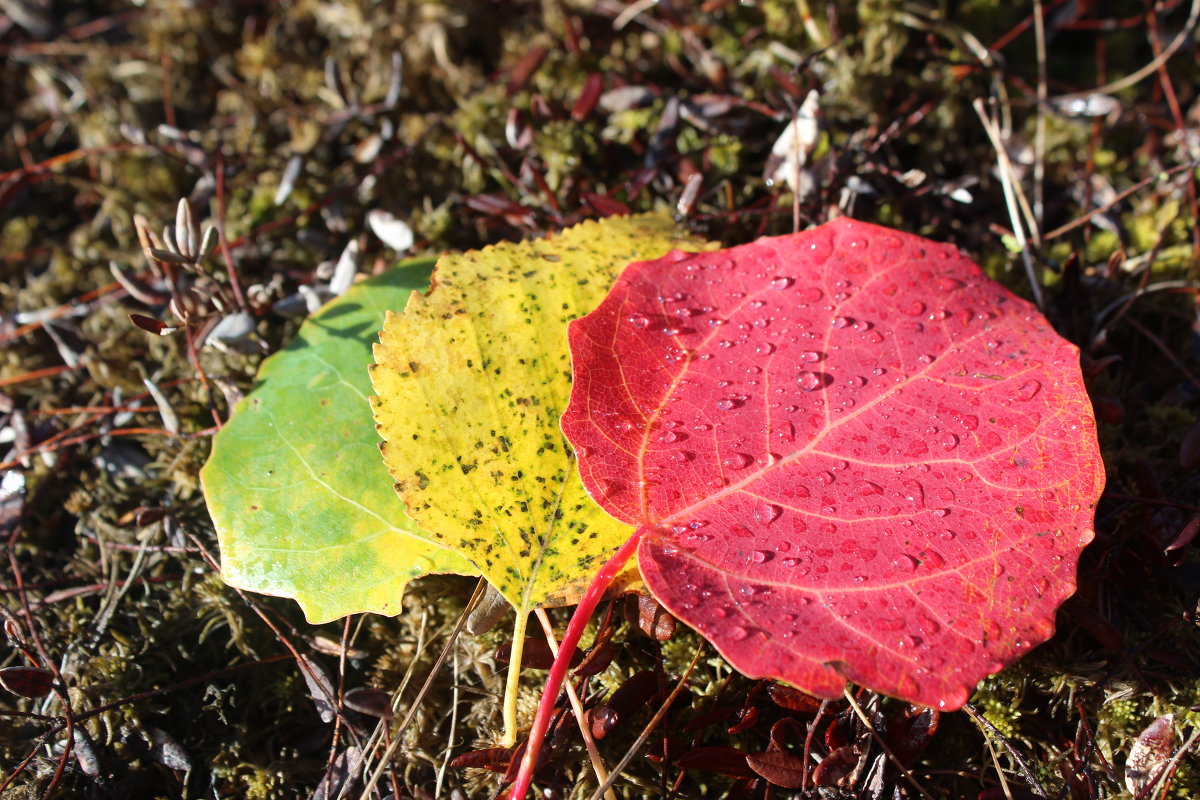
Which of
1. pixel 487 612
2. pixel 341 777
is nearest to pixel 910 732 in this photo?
pixel 487 612

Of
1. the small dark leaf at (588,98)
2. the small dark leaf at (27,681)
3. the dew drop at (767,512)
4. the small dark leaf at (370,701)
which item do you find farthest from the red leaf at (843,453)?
the small dark leaf at (27,681)

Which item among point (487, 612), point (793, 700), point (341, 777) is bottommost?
point (341, 777)

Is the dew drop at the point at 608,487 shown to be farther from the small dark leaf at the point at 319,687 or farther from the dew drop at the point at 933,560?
the small dark leaf at the point at 319,687

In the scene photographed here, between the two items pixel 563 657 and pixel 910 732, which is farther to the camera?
pixel 910 732

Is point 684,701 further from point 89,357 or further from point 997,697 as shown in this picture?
→ point 89,357

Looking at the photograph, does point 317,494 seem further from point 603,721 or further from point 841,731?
point 841,731
